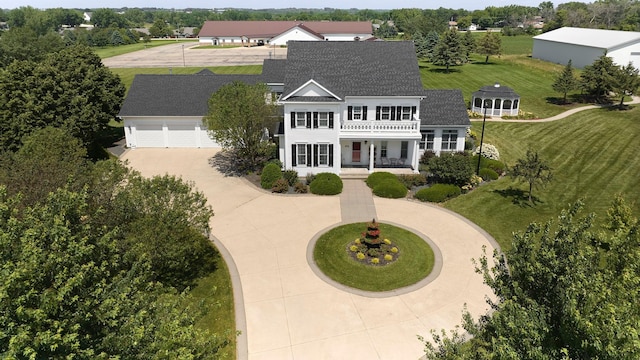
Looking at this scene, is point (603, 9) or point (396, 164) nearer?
point (396, 164)

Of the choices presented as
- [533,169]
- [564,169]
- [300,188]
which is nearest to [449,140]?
[564,169]

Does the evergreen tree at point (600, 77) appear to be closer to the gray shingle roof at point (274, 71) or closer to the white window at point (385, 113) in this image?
the white window at point (385, 113)

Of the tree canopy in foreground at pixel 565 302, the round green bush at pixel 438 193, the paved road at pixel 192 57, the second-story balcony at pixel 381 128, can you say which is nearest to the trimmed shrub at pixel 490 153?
the second-story balcony at pixel 381 128

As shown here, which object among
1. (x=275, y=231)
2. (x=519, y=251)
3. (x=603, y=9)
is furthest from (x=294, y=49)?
(x=603, y=9)

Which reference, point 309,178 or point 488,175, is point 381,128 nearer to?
point 309,178

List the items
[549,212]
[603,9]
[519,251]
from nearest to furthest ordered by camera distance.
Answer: [519,251] → [549,212] → [603,9]

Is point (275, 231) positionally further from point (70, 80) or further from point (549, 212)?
point (70, 80)

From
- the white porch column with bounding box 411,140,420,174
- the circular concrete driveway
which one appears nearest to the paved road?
the white porch column with bounding box 411,140,420,174
